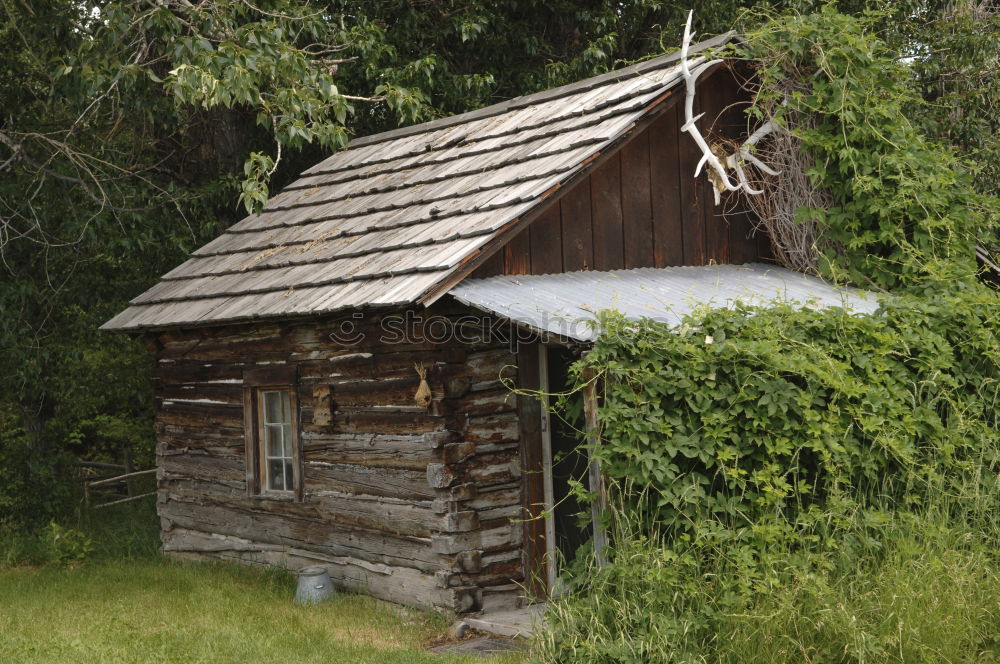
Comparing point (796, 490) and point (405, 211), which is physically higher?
point (405, 211)

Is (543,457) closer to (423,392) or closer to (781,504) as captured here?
(423,392)

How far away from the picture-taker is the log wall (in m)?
7.98

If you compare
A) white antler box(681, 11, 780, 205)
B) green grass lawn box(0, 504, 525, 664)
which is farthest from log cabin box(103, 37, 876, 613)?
green grass lawn box(0, 504, 525, 664)

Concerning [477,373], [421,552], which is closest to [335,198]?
[477,373]

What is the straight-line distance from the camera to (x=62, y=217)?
12570 millimetres

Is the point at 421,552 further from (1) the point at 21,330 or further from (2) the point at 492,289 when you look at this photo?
(1) the point at 21,330

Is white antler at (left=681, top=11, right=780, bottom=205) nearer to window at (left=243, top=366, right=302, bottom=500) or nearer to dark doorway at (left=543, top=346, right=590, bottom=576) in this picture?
dark doorway at (left=543, top=346, right=590, bottom=576)

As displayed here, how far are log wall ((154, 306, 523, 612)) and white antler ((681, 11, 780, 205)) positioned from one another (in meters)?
2.38

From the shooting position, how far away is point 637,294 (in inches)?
310

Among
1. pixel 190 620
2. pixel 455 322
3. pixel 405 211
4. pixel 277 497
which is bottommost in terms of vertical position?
pixel 190 620

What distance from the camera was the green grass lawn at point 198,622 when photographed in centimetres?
725

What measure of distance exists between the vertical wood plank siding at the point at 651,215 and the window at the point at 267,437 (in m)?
3.08

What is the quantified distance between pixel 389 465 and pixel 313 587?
1.23m

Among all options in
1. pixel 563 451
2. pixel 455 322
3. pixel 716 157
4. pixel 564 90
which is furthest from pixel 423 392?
pixel 564 90
